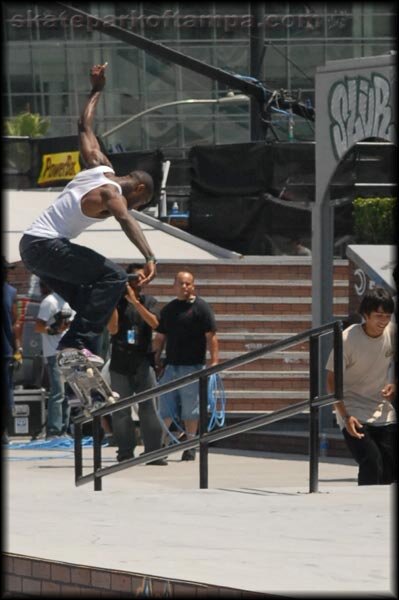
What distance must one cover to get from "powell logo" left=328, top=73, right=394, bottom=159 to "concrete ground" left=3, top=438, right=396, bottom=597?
396cm

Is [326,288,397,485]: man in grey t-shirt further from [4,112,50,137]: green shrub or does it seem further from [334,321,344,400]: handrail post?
[4,112,50,137]: green shrub

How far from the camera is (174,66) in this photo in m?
52.2

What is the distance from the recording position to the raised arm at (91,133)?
8875 mm

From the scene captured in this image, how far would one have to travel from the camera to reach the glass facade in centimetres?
4981

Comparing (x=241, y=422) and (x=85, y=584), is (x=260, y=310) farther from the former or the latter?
(x=85, y=584)

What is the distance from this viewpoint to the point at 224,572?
6398mm

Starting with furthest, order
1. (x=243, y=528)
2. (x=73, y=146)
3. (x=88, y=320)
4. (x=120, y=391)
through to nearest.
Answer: (x=73, y=146) → (x=120, y=391) → (x=88, y=320) → (x=243, y=528)

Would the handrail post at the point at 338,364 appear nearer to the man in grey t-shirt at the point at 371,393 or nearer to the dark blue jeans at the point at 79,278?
the man in grey t-shirt at the point at 371,393

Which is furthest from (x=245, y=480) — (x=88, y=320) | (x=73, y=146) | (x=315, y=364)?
(x=73, y=146)

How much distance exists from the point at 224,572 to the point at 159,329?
749 cm

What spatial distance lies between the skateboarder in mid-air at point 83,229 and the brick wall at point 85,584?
2.20 metres

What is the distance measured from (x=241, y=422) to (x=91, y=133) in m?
2.91

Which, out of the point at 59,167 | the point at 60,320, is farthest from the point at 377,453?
the point at 59,167

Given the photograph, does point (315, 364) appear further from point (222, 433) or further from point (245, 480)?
point (245, 480)
